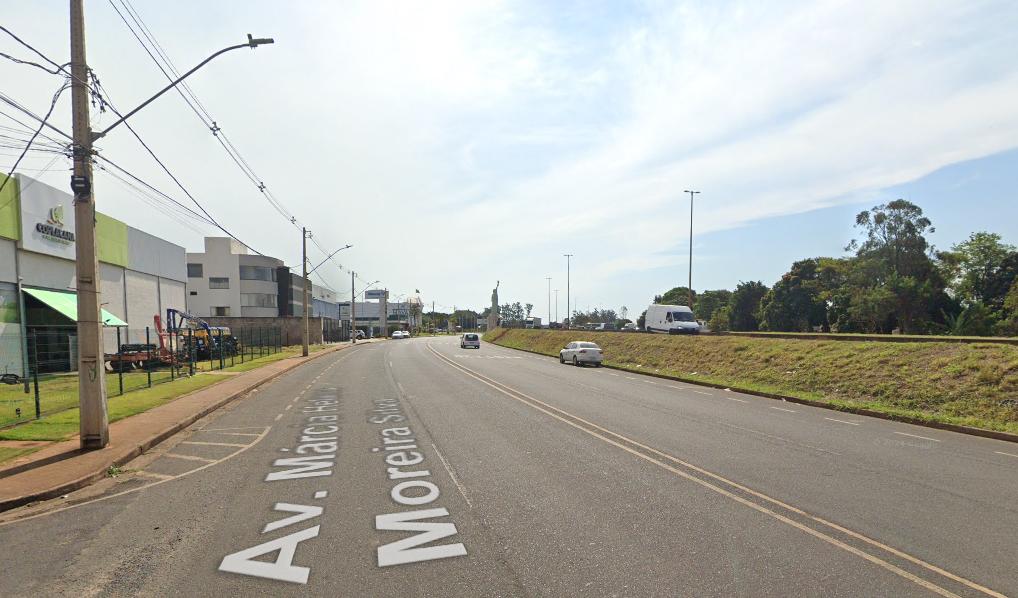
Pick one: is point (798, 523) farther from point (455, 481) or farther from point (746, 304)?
point (746, 304)

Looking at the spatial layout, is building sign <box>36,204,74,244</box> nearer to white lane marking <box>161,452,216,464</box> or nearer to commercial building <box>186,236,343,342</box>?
white lane marking <box>161,452,216,464</box>

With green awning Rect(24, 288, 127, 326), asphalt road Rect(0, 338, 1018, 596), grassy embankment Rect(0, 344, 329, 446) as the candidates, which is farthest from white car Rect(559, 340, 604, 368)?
green awning Rect(24, 288, 127, 326)

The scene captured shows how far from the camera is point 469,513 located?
20.6 ft

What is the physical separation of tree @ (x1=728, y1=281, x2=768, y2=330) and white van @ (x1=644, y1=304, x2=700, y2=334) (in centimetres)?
4510

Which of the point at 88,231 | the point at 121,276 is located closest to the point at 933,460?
the point at 88,231

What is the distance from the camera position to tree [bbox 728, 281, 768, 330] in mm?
85500

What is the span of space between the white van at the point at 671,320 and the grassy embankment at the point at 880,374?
39.5 feet

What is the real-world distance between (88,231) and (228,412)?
665 cm

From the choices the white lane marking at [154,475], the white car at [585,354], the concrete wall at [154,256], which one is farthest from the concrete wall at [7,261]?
the white car at [585,354]

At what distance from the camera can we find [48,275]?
26.3 meters

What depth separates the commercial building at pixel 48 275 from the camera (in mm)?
22016

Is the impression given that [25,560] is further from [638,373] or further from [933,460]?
[638,373]

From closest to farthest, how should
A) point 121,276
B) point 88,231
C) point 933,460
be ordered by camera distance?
point 933,460 → point 88,231 → point 121,276

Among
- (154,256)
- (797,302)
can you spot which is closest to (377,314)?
(797,302)
